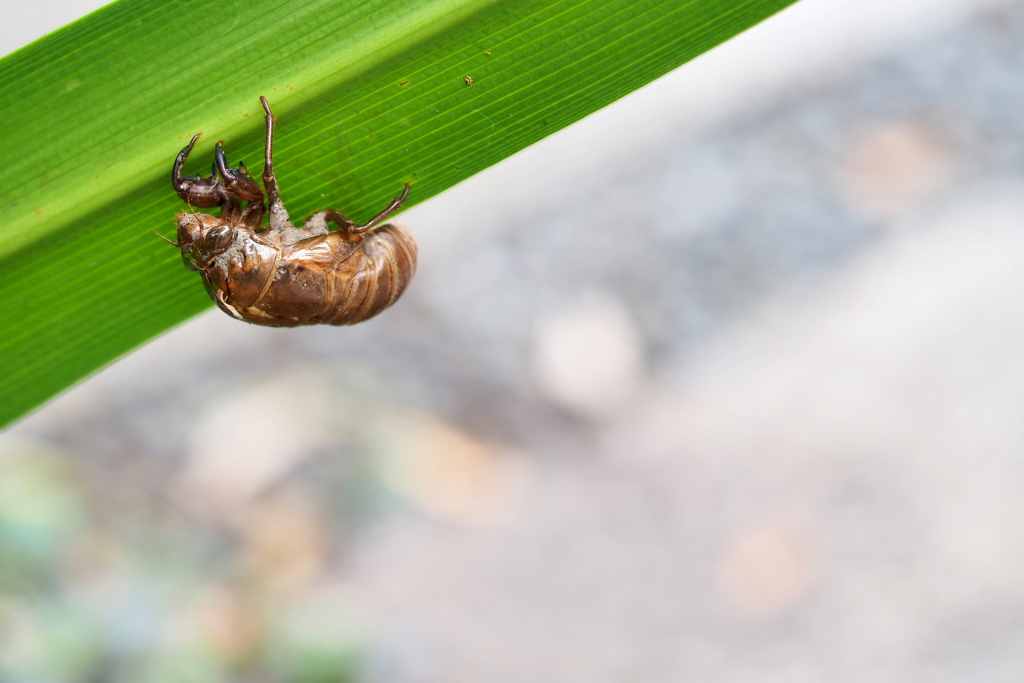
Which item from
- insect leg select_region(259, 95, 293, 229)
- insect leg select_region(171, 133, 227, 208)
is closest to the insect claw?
insect leg select_region(171, 133, 227, 208)

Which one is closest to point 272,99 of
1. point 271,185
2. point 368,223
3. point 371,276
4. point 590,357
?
point 271,185

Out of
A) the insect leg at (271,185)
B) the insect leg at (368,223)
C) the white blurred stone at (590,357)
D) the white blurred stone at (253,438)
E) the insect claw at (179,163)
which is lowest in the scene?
the insect claw at (179,163)


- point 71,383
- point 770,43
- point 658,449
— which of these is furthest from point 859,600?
point 71,383

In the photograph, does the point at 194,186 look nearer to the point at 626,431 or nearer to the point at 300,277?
the point at 300,277

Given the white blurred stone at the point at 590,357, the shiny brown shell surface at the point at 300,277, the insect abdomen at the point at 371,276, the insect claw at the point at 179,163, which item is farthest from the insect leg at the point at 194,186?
the white blurred stone at the point at 590,357

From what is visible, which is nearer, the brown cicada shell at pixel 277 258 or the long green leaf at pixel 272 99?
the long green leaf at pixel 272 99

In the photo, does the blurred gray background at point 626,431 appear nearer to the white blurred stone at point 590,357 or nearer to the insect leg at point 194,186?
the white blurred stone at point 590,357
